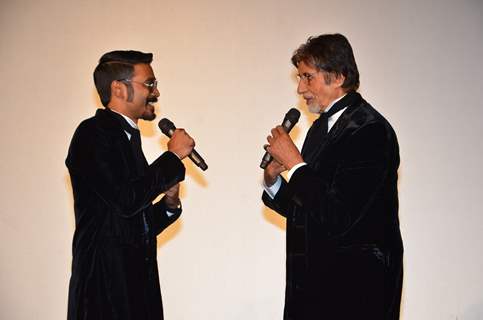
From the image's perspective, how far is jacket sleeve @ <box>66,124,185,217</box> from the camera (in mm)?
2379

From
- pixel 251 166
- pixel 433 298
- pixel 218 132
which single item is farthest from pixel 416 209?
pixel 218 132

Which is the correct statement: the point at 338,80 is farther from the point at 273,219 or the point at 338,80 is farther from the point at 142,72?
the point at 273,219

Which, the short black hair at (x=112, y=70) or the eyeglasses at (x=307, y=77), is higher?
the short black hair at (x=112, y=70)

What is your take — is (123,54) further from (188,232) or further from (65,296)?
(65,296)

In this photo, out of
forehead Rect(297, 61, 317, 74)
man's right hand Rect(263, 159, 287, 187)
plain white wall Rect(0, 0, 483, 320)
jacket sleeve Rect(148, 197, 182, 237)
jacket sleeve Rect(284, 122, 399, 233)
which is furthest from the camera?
plain white wall Rect(0, 0, 483, 320)

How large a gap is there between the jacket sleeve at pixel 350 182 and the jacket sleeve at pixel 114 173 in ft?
1.59

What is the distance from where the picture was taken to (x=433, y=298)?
4.15 m

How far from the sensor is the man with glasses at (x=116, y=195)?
2406 mm

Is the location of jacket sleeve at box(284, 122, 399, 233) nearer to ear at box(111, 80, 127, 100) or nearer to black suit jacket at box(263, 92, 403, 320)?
black suit jacket at box(263, 92, 403, 320)

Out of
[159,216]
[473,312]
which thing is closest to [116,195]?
[159,216]

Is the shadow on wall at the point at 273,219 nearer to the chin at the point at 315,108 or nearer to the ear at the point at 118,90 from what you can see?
the chin at the point at 315,108

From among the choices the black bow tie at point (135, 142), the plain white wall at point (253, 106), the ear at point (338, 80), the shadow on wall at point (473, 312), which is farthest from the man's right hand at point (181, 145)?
the shadow on wall at point (473, 312)

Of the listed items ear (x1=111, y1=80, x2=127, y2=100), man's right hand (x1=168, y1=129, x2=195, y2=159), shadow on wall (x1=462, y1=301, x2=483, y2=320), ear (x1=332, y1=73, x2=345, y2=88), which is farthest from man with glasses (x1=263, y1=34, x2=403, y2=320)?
shadow on wall (x1=462, y1=301, x2=483, y2=320)

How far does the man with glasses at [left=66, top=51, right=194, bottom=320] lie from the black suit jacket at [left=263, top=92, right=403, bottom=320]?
1.71ft
